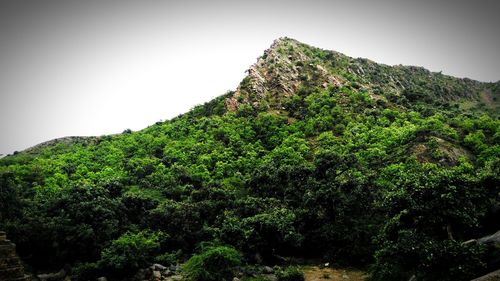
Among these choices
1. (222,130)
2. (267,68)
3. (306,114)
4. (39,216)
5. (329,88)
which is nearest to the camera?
(39,216)

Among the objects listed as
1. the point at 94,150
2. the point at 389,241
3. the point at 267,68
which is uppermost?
the point at 267,68

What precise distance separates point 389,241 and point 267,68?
6095 cm

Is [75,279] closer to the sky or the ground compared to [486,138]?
closer to the ground

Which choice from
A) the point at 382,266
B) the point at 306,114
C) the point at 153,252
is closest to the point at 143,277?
the point at 153,252

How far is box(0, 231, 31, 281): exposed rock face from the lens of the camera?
16.9 m

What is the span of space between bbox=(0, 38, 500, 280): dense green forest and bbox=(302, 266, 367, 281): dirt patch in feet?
3.72

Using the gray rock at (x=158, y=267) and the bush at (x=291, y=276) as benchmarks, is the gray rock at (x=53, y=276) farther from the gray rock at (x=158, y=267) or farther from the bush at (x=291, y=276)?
the bush at (x=291, y=276)

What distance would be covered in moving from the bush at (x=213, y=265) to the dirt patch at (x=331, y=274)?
574 centimetres

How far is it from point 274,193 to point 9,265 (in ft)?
80.2

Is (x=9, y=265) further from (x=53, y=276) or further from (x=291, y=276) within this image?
(x=291, y=276)

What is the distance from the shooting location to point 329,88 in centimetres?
6862

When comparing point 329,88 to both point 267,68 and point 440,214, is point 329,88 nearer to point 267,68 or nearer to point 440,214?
point 267,68

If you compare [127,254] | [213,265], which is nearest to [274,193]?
[213,265]

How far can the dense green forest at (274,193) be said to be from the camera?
18906 mm
